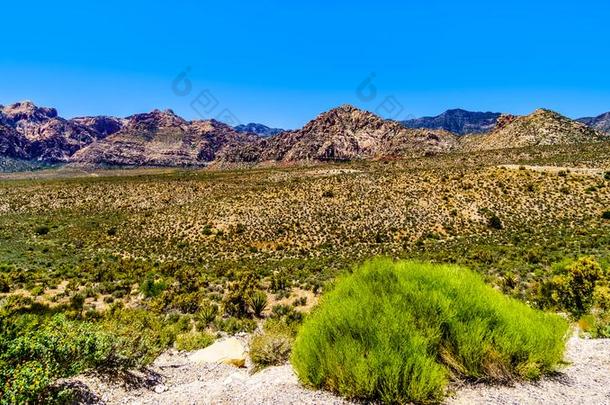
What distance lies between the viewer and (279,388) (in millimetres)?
6598

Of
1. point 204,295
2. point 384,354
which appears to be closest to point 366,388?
point 384,354

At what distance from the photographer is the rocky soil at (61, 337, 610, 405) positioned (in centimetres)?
616

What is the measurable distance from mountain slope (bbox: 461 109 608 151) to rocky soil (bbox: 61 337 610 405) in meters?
96.7

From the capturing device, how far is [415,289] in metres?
7.46

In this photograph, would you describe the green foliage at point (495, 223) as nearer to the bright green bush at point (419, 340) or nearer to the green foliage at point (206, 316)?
the green foliage at point (206, 316)

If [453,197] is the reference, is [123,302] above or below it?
below

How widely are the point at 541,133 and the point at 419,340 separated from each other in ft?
357

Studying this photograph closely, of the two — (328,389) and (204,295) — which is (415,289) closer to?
(328,389)

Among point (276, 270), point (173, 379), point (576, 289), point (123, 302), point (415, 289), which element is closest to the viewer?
point (415, 289)

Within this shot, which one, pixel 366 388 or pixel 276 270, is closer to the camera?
pixel 366 388

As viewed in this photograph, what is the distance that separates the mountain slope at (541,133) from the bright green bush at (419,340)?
97.8 meters

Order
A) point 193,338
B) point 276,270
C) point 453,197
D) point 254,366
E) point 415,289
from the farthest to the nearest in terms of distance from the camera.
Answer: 1. point 453,197
2. point 276,270
3. point 193,338
4. point 254,366
5. point 415,289

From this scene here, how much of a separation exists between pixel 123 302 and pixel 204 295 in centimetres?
427

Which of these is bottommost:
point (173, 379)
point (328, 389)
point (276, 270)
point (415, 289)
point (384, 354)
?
point (276, 270)
